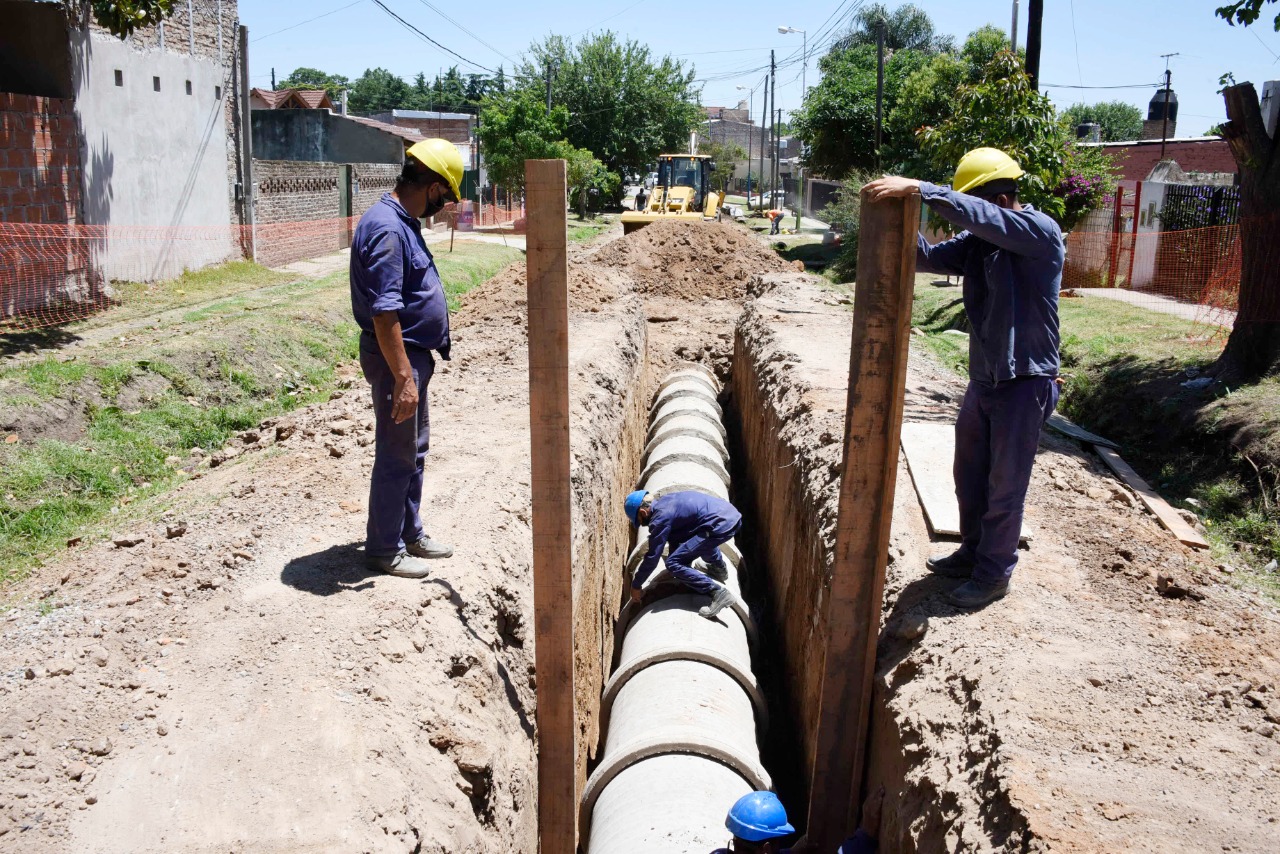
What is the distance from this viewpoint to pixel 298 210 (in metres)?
20.4

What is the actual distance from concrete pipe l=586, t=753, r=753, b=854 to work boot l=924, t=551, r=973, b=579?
138 cm

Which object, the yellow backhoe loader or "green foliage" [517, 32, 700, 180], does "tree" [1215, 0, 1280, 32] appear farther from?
"green foliage" [517, 32, 700, 180]

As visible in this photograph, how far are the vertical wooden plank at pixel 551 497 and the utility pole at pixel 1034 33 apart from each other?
14.0 m

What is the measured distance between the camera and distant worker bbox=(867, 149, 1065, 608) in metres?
3.85

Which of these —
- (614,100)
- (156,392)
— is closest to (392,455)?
(156,392)

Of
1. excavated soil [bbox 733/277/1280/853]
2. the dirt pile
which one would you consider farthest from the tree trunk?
the dirt pile

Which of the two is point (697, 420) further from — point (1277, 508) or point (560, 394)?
point (560, 394)

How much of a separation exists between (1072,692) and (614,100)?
44376mm

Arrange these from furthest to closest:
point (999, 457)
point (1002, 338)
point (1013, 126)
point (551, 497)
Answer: point (1013, 126), point (999, 457), point (1002, 338), point (551, 497)

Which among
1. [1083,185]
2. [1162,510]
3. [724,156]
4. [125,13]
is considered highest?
[724,156]

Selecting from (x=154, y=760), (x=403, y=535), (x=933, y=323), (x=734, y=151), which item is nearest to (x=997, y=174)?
(x=403, y=535)

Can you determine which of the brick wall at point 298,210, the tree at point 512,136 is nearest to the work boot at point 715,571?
the brick wall at point 298,210

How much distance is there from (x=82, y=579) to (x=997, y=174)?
14.7 ft

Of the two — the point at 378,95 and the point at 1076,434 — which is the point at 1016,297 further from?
the point at 378,95
